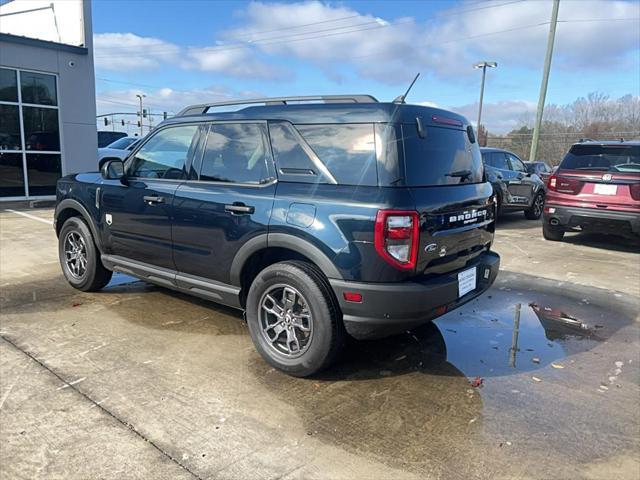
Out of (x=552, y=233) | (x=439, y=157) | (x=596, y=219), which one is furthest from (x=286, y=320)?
(x=552, y=233)

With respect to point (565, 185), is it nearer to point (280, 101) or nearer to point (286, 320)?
point (280, 101)

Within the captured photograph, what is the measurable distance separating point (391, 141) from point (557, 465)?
206 cm

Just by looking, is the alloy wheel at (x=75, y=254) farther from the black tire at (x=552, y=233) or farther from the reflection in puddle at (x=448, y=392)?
the black tire at (x=552, y=233)

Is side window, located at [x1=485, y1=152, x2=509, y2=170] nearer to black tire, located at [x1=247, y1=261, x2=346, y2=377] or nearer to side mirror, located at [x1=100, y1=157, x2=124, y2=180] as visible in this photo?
side mirror, located at [x1=100, y1=157, x2=124, y2=180]

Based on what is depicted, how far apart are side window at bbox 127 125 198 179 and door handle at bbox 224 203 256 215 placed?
0.75m

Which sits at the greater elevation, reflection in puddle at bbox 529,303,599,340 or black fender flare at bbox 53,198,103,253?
black fender flare at bbox 53,198,103,253

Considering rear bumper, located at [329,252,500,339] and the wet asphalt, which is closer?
the wet asphalt

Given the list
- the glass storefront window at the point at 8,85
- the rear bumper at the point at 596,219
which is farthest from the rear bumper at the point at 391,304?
the glass storefront window at the point at 8,85

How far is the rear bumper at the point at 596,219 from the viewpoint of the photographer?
782 cm

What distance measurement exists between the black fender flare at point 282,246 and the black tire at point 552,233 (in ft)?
23.2

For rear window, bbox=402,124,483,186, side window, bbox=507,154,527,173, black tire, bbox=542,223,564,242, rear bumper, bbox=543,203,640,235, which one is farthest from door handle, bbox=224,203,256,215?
side window, bbox=507,154,527,173

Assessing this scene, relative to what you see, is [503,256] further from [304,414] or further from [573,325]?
[304,414]

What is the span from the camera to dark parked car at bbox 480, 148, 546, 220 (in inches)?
439

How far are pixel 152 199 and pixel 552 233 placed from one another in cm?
756
